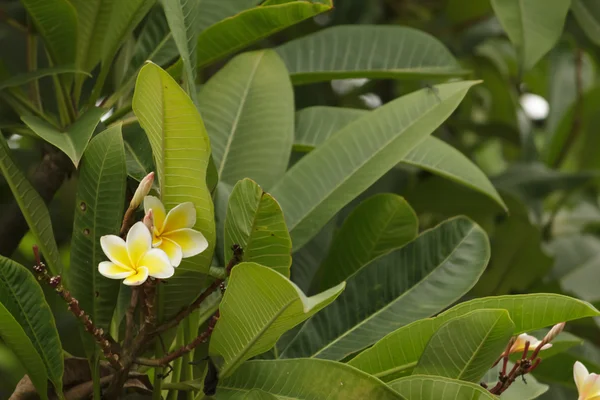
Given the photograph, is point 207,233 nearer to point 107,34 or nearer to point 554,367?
point 107,34

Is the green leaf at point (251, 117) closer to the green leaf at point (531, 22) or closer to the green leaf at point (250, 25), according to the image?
the green leaf at point (250, 25)

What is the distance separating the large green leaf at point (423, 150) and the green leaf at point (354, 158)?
0.04 metres

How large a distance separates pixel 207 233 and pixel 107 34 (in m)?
0.27

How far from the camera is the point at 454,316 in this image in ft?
1.85

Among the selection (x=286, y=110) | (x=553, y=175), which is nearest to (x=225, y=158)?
(x=286, y=110)

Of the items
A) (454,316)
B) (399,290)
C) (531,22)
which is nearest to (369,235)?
(399,290)

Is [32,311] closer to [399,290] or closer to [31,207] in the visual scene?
[31,207]

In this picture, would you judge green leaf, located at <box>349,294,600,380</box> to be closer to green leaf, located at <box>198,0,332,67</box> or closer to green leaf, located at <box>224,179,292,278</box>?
green leaf, located at <box>224,179,292,278</box>

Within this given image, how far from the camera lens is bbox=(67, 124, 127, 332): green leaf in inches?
22.8

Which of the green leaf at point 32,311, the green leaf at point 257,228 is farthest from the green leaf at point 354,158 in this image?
the green leaf at point 32,311

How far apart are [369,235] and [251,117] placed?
0.16 meters

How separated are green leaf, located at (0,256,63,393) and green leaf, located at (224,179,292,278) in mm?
139

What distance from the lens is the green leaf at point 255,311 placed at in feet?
1.50

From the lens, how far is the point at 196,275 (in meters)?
0.58
